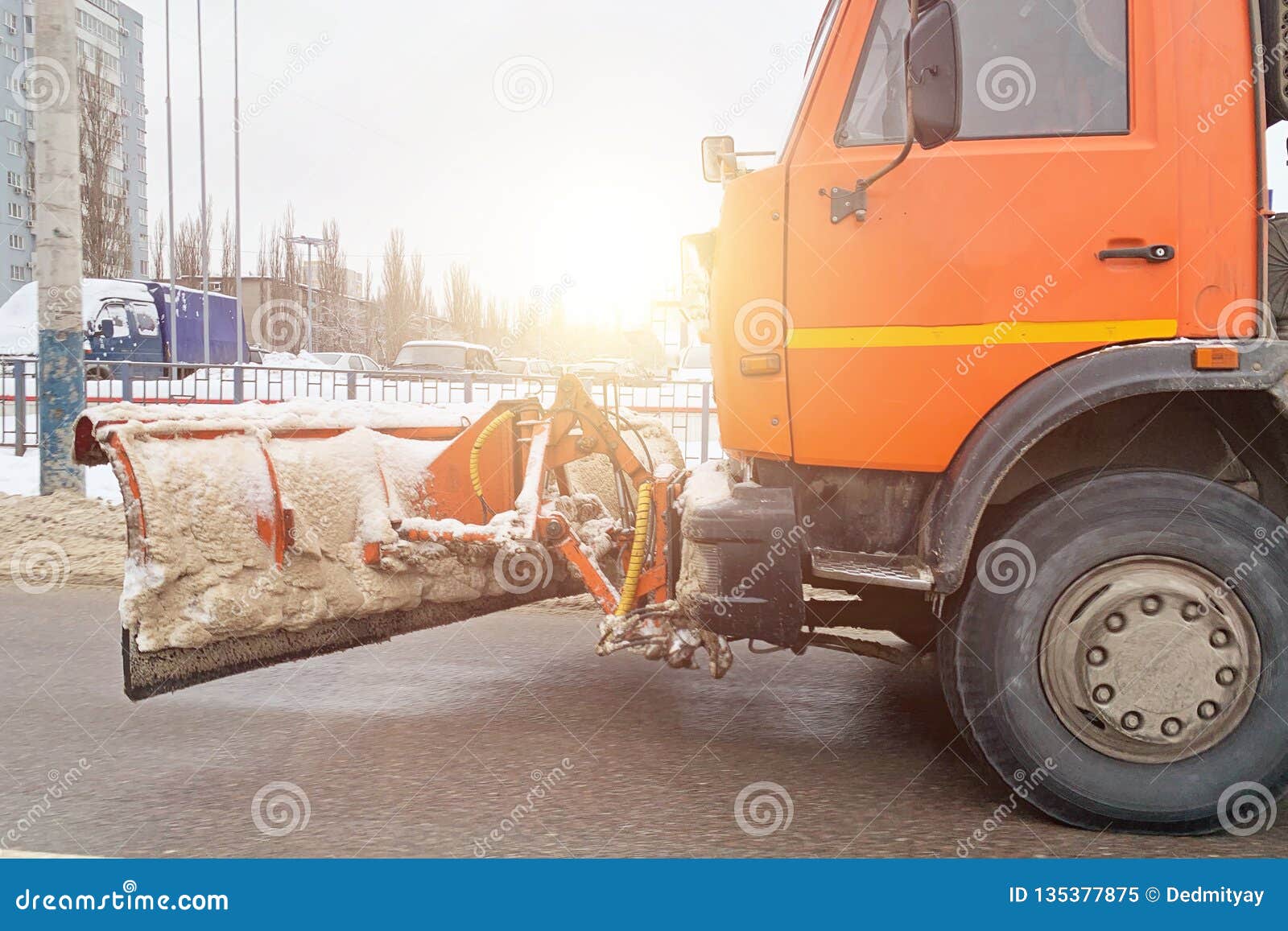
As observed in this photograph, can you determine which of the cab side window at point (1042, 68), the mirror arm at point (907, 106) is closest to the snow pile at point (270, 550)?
the mirror arm at point (907, 106)

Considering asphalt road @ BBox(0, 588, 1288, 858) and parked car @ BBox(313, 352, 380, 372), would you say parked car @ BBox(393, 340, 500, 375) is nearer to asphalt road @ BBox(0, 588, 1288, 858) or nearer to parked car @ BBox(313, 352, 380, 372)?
parked car @ BBox(313, 352, 380, 372)

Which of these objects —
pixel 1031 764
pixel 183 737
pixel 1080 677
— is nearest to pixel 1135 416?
pixel 1080 677

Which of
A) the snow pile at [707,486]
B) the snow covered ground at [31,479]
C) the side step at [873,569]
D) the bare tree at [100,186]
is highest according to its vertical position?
the bare tree at [100,186]

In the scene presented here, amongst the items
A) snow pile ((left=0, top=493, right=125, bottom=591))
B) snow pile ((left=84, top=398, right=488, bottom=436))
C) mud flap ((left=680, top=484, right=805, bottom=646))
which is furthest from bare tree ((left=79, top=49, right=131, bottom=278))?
mud flap ((left=680, top=484, right=805, bottom=646))

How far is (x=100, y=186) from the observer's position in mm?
40938

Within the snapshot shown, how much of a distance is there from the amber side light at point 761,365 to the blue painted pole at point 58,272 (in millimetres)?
7207

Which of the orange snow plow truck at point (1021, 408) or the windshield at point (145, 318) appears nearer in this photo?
the orange snow plow truck at point (1021, 408)

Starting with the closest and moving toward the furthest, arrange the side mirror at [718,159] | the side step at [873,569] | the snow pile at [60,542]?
the side step at [873,569], the side mirror at [718,159], the snow pile at [60,542]

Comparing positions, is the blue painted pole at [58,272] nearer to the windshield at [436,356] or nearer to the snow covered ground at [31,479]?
the snow covered ground at [31,479]

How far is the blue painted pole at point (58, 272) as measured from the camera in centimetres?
888

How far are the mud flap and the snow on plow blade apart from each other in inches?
36.7

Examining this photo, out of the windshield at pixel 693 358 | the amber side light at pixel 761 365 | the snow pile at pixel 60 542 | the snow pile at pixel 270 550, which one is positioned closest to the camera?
the amber side light at pixel 761 365

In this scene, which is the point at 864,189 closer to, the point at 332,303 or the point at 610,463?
the point at 610,463

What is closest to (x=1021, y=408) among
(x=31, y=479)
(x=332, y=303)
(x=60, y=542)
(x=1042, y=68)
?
(x=1042, y=68)
